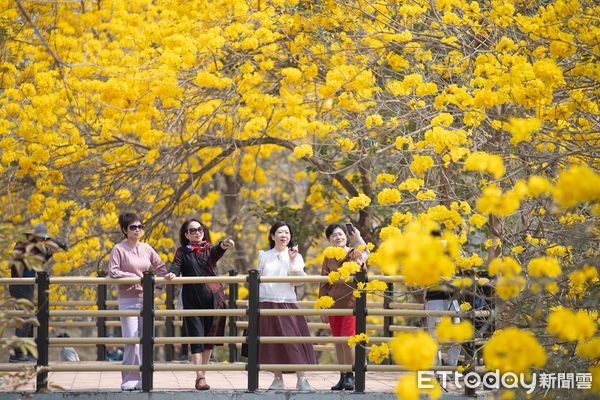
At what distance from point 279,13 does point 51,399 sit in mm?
4803

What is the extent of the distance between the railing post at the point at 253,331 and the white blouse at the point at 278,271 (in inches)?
14.5

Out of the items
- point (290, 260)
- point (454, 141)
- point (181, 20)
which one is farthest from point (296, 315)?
point (181, 20)

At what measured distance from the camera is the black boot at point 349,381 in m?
9.80

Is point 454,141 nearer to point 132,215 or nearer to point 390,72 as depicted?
point 132,215

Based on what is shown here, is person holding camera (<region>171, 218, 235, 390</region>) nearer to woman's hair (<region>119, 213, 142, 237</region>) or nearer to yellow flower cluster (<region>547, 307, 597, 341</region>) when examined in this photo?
woman's hair (<region>119, 213, 142, 237</region>)

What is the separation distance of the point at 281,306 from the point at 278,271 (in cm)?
32

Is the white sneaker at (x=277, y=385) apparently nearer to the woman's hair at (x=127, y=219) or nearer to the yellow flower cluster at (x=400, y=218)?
the woman's hair at (x=127, y=219)

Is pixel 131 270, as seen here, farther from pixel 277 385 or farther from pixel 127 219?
pixel 277 385

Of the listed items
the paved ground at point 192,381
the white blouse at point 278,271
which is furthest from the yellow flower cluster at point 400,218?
the paved ground at point 192,381

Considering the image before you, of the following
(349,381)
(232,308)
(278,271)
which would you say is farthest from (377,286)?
(232,308)

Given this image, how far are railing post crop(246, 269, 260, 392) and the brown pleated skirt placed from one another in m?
0.19

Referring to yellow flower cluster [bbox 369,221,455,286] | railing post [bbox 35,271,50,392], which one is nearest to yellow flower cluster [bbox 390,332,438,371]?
yellow flower cluster [bbox 369,221,455,286]

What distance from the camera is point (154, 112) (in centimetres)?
1249

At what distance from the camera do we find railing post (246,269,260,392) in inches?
377
